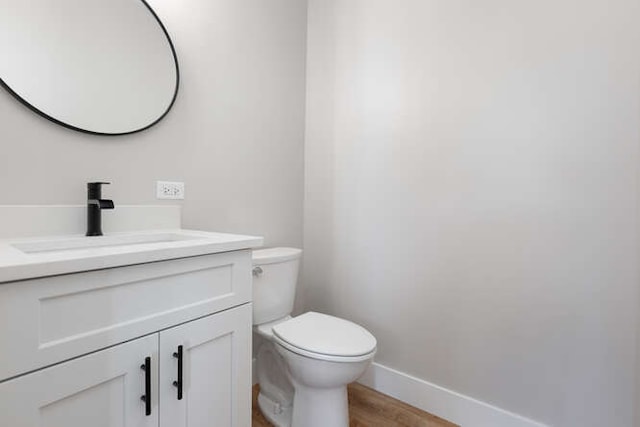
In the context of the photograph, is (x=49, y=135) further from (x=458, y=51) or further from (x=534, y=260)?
(x=534, y=260)

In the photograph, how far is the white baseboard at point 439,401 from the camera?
1432 millimetres

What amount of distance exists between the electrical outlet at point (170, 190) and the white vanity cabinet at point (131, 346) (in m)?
0.53

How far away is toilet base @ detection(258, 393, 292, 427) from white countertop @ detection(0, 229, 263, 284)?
88 centimetres

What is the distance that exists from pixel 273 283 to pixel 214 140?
0.73 meters

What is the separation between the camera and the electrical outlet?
4.57 feet

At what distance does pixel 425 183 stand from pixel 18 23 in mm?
1611

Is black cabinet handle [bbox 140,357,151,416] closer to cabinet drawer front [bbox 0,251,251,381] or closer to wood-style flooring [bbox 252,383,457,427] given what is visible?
cabinet drawer front [bbox 0,251,251,381]

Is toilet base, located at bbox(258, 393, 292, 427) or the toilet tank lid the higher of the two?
the toilet tank lid

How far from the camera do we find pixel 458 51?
59.4 inches

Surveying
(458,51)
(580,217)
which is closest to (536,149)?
(580,217)

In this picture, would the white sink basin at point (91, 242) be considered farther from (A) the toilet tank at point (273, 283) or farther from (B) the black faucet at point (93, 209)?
(A) the toilet tank at point (273, 283)

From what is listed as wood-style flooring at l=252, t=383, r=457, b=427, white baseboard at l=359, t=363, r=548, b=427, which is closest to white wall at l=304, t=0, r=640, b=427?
white baseboard at l=359, t=363, r=548, b=427

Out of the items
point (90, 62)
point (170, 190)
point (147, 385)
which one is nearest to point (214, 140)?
point (170, 190)

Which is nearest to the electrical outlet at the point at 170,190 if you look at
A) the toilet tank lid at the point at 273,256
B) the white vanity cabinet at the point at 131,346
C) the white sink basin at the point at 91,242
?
the white sink basin at the point at 91,242
